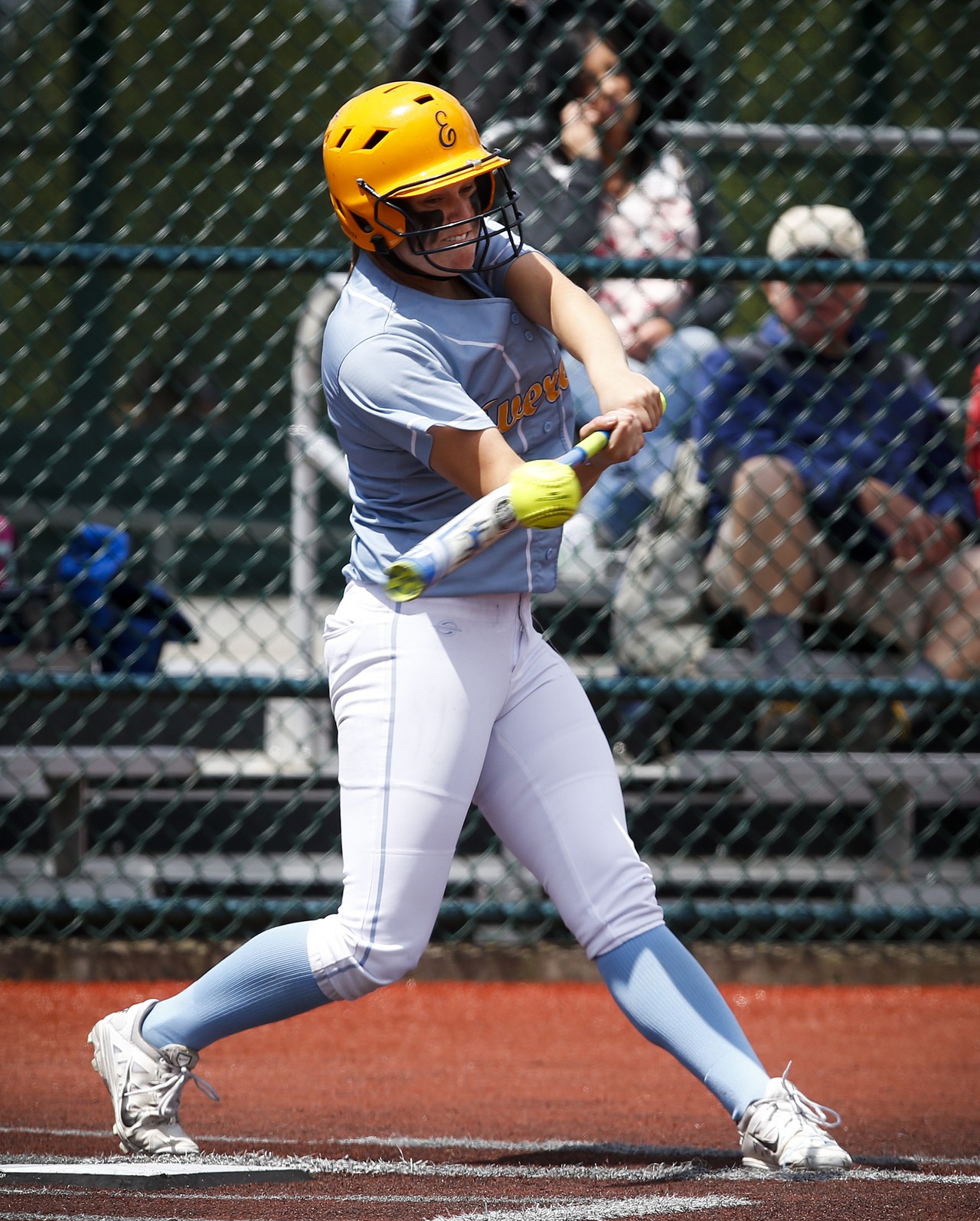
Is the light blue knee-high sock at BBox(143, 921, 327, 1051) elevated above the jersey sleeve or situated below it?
below

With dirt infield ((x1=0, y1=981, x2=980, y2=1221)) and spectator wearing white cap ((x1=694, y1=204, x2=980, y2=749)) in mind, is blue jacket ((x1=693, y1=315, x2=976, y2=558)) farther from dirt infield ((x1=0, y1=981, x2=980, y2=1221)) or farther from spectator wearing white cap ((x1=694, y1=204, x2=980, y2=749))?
dirt infield ((x1=0, y1=981, x2=980, y2=1221))

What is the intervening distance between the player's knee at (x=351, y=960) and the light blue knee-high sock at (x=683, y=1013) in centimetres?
36

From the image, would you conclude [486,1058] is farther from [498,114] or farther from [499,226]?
[498,114]

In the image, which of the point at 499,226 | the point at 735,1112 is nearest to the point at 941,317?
the point at 499,226

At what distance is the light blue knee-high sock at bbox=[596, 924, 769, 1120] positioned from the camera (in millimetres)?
2477

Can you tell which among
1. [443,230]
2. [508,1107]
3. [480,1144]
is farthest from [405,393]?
[508,1107]

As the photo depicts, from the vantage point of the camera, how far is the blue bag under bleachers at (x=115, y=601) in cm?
429

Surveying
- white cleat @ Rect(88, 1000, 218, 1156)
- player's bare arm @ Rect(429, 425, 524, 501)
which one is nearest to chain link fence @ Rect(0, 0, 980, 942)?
white cleat @ Rect(88, 1000, 218, 1156)

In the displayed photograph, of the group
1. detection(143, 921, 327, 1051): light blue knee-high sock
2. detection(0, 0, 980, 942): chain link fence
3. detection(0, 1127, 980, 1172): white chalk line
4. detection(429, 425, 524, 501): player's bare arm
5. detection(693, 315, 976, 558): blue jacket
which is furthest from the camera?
detection(693, 315, 976, 558): blue jacket

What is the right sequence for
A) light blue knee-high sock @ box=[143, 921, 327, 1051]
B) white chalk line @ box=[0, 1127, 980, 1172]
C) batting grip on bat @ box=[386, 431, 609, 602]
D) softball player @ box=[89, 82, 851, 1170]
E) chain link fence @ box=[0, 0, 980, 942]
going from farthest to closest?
1. chain link fence @ box=[0, 0, 980, 942]
2. white chalk line @ box=[0, 1127, 980, 1172]
3. light blue knee-high sock @ box=[143, 921, 327, 1051]
4. softball player @ box=[89, 82, 851, 1170]
5. batting grip on bat @ box=[386, 431, 609, 602]

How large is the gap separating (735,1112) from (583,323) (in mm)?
1318

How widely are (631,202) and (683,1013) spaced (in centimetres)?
278

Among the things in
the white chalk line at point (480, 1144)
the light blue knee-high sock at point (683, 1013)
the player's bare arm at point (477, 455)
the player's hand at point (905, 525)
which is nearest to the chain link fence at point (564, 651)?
the player's hand at point (905, 525)

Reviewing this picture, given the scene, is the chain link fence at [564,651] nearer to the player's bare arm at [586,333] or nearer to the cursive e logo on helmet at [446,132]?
the player's bare arm at [586,333]
